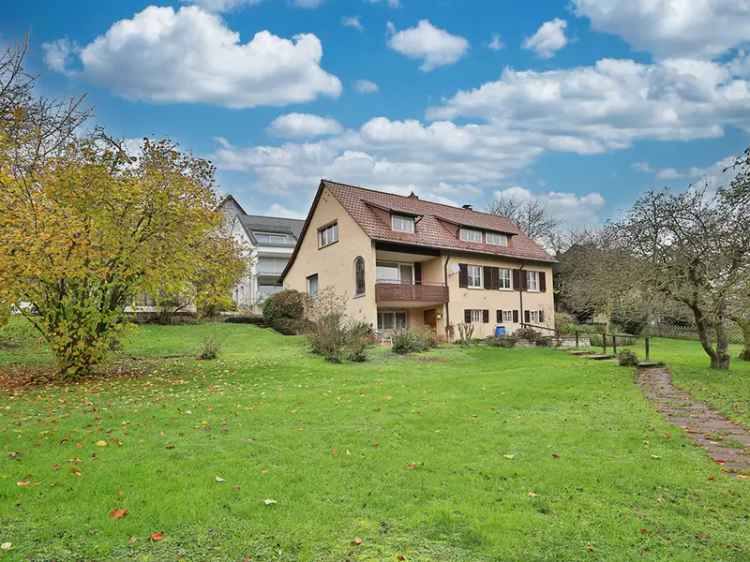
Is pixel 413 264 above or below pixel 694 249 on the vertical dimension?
above

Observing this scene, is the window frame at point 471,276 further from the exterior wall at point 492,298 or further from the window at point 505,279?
the window at point 505,279

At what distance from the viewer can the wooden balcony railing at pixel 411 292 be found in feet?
89.4

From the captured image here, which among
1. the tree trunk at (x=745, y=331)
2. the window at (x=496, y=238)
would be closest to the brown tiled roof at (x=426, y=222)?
the window at (x=496, y=238)

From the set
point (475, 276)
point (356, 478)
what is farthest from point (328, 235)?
point (356, 478)

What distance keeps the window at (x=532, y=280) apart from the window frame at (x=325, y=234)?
13.6 metres

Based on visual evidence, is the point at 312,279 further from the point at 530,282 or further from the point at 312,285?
the point at 530,282

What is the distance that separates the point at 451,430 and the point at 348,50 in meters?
13.5

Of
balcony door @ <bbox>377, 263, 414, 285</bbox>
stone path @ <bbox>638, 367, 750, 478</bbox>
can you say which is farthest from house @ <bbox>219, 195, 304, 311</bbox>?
stone path @ <bbox>638, 367, 750, 478</bbox>

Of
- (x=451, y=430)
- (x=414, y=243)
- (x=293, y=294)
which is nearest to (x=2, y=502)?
(x=451, y=430)

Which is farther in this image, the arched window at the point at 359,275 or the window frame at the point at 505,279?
the window frame at the point at 505,279

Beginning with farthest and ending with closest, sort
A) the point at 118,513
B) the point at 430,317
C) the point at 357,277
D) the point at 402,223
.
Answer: the point at 430,317
the point at 402,223
the point at 357,277
the point at 118,513

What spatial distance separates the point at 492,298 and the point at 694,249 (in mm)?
16506

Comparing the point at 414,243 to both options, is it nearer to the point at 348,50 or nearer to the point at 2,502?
the point at 348,50

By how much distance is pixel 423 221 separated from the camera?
31.4m
